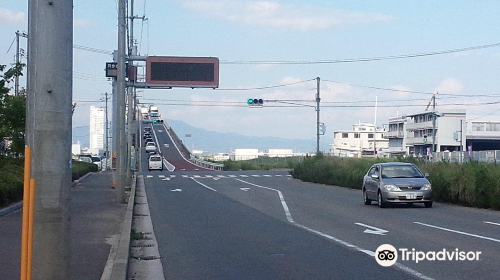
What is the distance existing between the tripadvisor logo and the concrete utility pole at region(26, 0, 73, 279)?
245 inches

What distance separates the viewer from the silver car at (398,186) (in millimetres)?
21656

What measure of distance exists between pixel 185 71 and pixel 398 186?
77.2 feet

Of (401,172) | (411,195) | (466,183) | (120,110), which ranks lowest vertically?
(411,195)

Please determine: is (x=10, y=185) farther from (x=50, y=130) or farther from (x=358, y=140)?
(x=358, y=140)

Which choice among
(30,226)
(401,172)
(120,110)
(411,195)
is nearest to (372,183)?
(401,172)

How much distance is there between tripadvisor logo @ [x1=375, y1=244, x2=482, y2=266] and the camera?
35.4ft

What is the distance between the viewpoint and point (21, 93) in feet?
104

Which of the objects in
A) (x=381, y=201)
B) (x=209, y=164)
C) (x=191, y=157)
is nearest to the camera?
(x=381, y=201)

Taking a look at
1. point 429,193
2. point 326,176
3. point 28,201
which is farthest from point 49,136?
point 326,176

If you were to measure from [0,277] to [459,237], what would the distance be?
9.11 meters

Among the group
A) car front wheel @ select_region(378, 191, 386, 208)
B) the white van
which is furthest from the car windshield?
the white van

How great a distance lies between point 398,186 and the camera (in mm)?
21766

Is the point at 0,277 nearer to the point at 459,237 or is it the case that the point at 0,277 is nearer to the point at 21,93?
the point at 459,237

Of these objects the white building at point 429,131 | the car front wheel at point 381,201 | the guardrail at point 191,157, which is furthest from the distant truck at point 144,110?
the car front wheel at point 381,201
